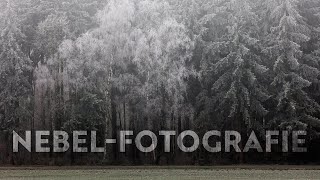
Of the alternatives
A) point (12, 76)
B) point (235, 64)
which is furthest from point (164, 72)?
point (12, 76)

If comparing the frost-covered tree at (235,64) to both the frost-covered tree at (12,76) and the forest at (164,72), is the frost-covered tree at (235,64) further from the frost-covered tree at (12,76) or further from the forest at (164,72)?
the frost-covered tree at (12,76)

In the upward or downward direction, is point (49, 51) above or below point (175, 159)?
above

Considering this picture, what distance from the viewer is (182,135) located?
39.9 meters

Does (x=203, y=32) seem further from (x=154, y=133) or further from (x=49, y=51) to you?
(x=49, y=51)

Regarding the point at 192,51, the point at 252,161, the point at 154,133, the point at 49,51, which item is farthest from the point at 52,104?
the point at 252,161

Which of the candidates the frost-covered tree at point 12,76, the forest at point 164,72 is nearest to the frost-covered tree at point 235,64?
the forest at point 164,72

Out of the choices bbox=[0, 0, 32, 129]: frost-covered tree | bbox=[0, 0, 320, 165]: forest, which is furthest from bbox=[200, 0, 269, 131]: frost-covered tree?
bbox=[0, 0, 32, 129]: frost-covered tree

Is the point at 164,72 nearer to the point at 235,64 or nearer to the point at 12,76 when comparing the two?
the point at 235,64

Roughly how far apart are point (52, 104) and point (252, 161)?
12174mm

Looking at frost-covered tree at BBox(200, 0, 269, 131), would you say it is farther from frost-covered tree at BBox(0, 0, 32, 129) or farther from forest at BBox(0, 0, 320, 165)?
frost-covered tree at BBox(0, 0, 32, 129)

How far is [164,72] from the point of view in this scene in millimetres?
38406

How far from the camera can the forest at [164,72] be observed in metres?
38.1

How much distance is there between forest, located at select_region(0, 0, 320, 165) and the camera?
38125 mm

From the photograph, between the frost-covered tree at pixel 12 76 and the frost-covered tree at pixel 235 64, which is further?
the frost-covered tree at pixel 12 76
